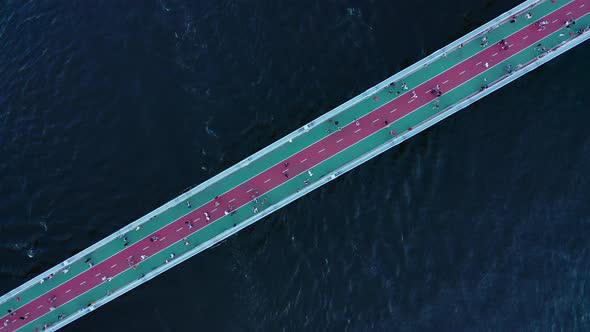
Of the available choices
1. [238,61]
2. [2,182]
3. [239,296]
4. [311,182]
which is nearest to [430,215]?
[311,182]

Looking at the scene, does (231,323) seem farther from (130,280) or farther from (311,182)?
(311,182)

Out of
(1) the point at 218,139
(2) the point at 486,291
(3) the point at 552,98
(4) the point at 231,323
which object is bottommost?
(2) the point at 486,291

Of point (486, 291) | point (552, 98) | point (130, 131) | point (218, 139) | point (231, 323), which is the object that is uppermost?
point (130, 131)

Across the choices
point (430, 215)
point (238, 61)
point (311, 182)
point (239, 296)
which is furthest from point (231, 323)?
point (238, 61)

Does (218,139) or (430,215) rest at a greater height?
(218,139)

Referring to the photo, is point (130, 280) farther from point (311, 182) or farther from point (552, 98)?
point (552, 98)

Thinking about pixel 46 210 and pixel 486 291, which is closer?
pixel 486 291
